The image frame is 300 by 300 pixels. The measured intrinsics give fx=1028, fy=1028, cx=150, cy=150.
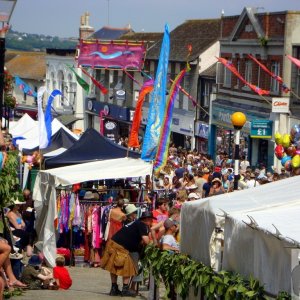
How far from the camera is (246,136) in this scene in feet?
142

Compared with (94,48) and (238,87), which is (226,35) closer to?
(238,87)

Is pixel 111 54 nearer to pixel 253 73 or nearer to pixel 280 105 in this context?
pixel 253 73

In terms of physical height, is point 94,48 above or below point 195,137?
above

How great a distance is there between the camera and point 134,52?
5572 cm

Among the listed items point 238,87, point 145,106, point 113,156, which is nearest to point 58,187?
point 113,156

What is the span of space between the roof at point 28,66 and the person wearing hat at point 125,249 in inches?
2587

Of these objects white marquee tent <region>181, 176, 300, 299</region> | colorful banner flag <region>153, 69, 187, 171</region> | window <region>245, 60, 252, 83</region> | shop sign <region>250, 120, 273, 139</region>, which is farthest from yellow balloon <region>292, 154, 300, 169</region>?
window <region>245, 60, 252, 83</region>

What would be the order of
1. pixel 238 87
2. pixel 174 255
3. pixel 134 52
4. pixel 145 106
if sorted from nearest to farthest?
pixel 174 255
pixel 238 87
pixel 134 52
pixel 145 106

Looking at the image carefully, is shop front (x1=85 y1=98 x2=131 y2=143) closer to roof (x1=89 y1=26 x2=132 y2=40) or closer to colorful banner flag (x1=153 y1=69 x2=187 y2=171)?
roof (x1=89 y1=26 x2=132 y2=40)

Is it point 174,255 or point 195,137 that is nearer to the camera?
point 174,255

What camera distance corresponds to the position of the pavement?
14.2 meters

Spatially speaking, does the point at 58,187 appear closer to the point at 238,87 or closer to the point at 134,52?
the point at 238,87

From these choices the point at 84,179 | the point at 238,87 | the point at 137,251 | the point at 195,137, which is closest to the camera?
the point at 137,251

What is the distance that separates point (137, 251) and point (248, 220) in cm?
579
